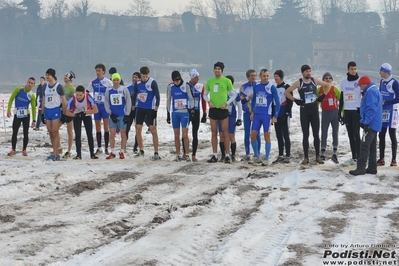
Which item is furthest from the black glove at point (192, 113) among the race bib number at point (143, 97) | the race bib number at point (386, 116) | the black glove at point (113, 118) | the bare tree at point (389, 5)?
the bare tree at point (389, 5)

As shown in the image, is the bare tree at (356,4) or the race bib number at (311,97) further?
the bare tree at (356,4)

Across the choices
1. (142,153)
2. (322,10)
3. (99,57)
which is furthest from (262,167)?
(322,10)

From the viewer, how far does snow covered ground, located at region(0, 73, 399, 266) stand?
615 centimetres

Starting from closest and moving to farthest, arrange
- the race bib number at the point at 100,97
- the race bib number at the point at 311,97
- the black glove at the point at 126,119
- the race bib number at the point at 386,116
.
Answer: the race bib number at the point at 386,116 < the race bib number at the point at 311,97 < the black glove at the point at 126,119 < the race bib number at the point at 100,97

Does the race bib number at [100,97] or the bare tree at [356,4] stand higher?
the bare tree at [356,4]

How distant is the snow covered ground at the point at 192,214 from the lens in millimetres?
6152

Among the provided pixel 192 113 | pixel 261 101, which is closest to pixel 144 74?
pixel 192 113

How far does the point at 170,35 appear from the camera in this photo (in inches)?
3949

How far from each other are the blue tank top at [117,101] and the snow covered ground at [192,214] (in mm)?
1689

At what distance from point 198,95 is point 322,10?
11799 cm

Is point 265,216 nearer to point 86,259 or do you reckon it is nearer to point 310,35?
point 86,259

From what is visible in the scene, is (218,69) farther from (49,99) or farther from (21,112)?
(21,112)

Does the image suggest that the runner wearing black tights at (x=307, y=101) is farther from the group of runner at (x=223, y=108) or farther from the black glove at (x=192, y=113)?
the black glove at (x=192, y=113)

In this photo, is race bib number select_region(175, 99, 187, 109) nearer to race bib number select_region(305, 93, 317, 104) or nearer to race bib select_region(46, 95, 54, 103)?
race bib number select_region(305, 93, 317, 104)
